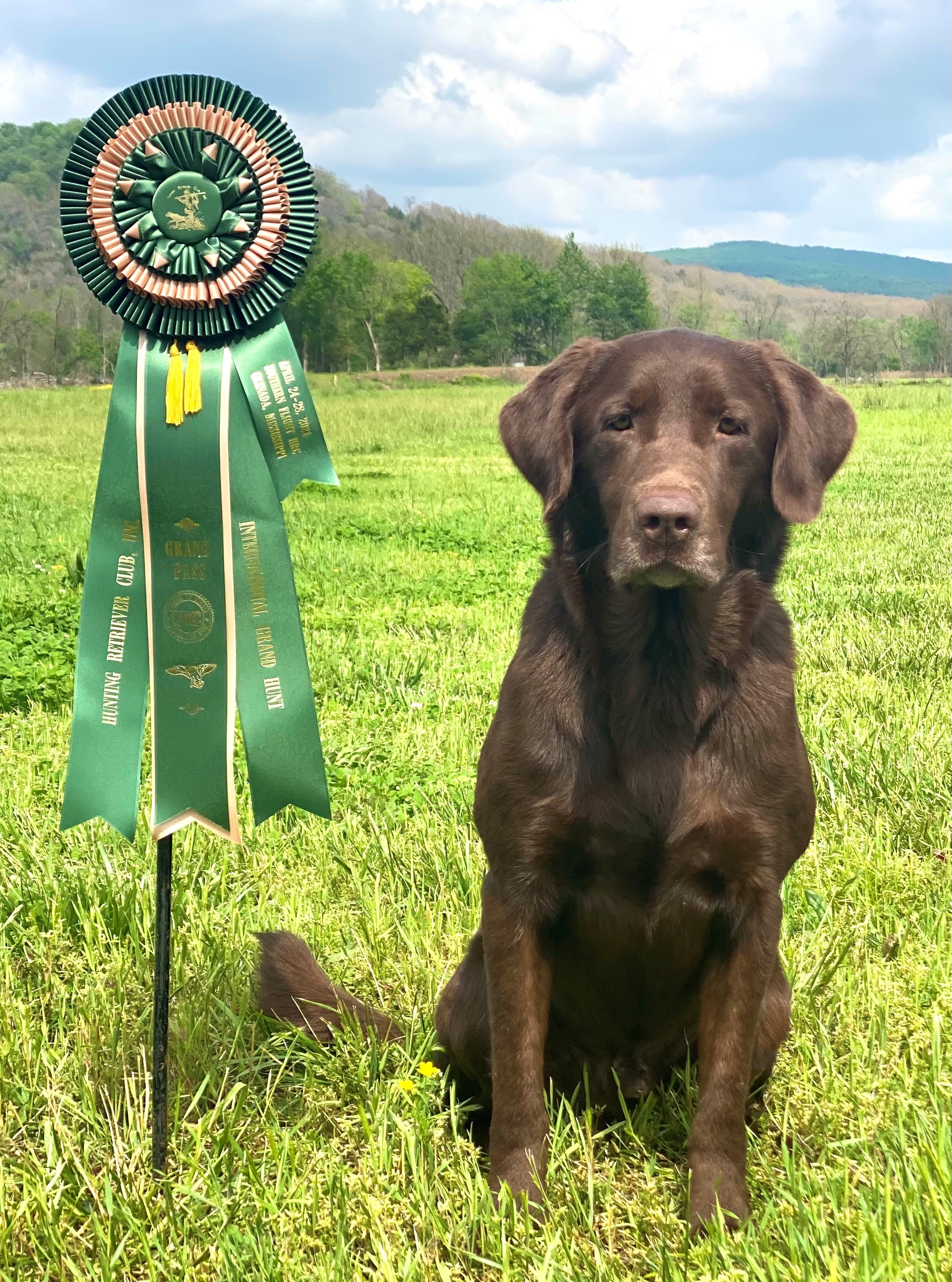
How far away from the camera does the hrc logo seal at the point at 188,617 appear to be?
2.03 m

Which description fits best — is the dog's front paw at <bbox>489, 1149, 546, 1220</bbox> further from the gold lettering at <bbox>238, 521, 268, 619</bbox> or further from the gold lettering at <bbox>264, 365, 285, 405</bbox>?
the gold lettering at <bbox>264, 365, 285, 405</bbox>

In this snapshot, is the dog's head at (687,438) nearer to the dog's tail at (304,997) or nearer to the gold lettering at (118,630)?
the gold lettering at (118,630)

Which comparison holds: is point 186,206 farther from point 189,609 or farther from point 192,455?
point 189,609

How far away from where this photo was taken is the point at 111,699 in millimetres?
2092

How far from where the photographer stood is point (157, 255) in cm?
194

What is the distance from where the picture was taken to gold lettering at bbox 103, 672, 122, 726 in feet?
6.83

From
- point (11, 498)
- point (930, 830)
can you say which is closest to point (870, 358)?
point (11, 498)

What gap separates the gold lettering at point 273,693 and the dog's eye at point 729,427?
1.05 metres

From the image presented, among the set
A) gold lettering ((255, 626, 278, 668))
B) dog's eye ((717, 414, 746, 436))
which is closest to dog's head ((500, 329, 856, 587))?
dog's eye ((717, 414, 746, 436))

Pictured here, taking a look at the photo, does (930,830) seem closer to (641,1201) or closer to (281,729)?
(641,1201)

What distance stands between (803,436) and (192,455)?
1259 millimetres

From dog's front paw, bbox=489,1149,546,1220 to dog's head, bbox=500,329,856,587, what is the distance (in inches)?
44.3

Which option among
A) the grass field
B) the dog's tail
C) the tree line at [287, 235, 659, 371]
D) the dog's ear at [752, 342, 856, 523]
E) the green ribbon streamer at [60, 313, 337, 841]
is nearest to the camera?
the grass field

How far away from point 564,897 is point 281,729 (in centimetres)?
65
